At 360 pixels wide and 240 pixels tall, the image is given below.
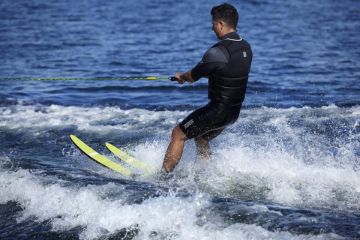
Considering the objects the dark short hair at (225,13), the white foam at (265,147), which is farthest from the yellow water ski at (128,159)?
the dark short hair at (225,13)

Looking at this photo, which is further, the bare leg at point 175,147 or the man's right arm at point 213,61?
the bare leg at point 175,147

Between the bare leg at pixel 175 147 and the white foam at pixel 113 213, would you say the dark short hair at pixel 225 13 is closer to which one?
Answer: the bare leg at pixel 175 147

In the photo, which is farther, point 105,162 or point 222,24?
point 105,162

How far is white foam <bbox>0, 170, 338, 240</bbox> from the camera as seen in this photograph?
247 inches

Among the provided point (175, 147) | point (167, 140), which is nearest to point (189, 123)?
point (175, 147)

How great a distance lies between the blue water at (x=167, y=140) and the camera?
6.67 meters

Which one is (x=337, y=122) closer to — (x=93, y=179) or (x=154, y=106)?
(x=154, y=106)

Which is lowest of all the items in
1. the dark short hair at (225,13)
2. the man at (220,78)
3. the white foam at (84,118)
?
the white foam at (84,118)

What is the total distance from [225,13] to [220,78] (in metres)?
0.83

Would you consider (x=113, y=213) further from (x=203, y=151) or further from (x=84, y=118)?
(x=84, y=118)

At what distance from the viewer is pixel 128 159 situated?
928cm

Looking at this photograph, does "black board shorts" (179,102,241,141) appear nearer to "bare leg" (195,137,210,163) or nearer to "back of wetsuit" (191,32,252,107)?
"back of wetsuit" (191,32,252,107)

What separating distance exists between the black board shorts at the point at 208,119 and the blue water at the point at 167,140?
71cm

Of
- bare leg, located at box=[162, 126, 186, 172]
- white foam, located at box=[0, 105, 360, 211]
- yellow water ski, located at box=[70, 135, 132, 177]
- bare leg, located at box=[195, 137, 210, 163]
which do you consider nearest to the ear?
bare leg, located at box=[162, 126, 186, 172]
